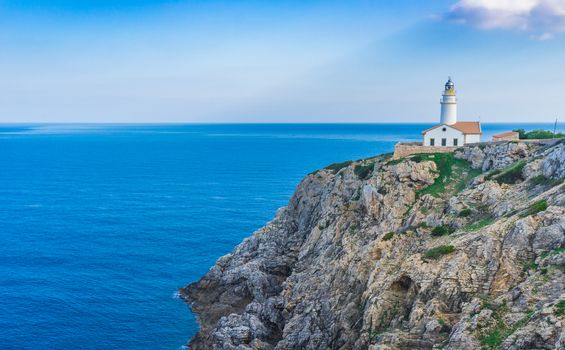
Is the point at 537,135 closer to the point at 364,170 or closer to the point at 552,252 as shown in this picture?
the point at 364,170

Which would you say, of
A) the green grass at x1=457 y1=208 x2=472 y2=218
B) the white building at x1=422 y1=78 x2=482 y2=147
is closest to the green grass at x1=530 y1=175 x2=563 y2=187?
the green grass at x1=457 y1=208 x2=472 y2=218

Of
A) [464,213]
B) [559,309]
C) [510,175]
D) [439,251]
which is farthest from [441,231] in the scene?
[559,309]

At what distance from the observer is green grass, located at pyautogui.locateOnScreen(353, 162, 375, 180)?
55.8 meters

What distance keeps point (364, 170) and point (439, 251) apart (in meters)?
23.5

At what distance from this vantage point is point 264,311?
1839 inches

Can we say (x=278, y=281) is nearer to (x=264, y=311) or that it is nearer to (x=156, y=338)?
(x=264, y=311)

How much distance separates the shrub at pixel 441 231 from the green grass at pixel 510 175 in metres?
7.68

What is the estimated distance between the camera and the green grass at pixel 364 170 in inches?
2197

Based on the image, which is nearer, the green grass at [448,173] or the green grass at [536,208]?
the green grass at [536,208]

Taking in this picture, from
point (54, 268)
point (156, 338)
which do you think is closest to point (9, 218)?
point (54, 268)

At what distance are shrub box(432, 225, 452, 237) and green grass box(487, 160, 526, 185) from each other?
25.2ft

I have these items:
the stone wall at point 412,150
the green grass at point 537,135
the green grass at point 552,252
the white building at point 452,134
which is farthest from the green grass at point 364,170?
the green grass at point 552,252

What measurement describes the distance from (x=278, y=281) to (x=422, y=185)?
1982cm

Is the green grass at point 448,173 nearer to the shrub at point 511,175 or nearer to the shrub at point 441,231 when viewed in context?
the shrub at point 511,175
